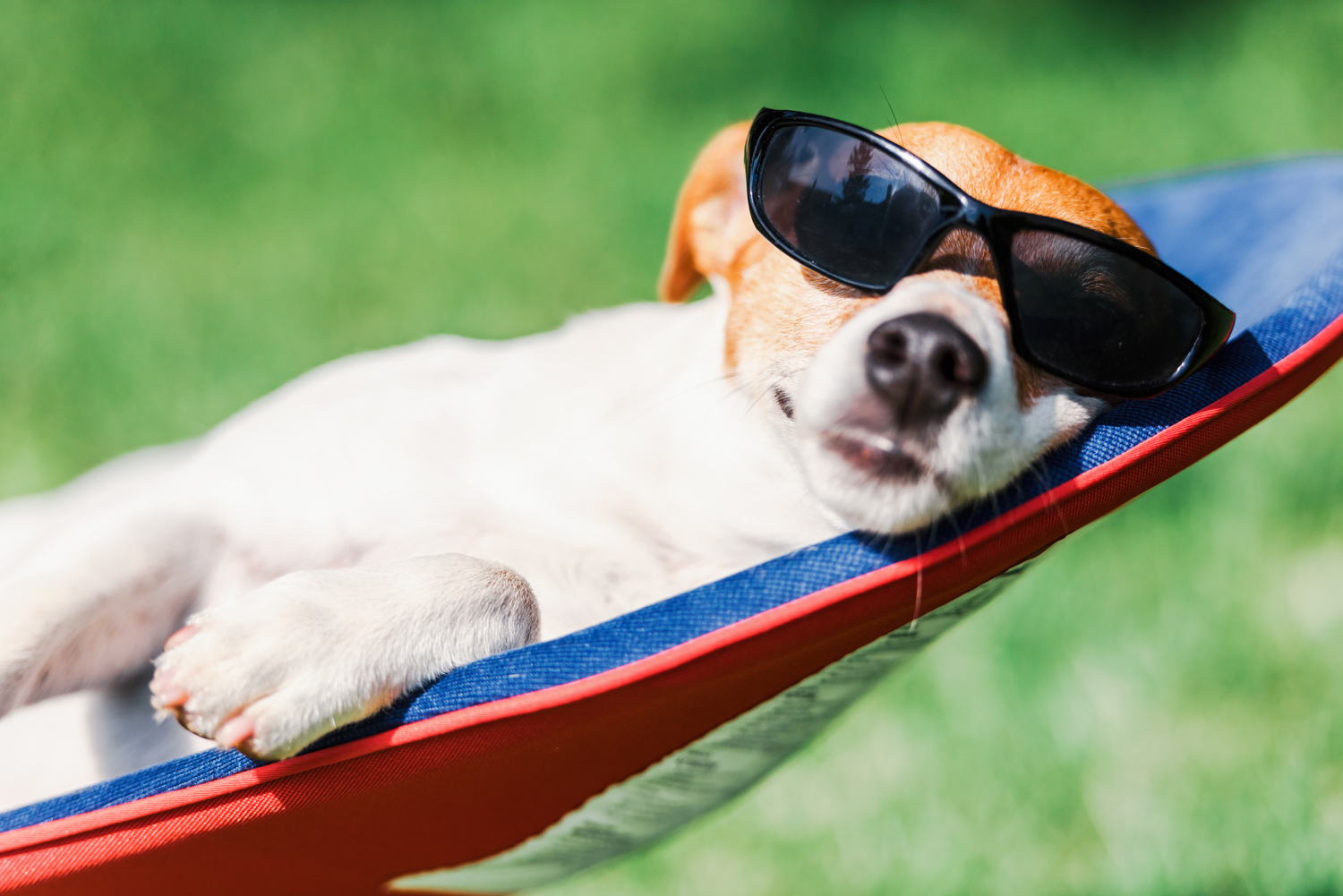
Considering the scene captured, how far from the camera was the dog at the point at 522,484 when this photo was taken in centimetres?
124

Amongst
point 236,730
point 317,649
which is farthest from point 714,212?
point 236,730

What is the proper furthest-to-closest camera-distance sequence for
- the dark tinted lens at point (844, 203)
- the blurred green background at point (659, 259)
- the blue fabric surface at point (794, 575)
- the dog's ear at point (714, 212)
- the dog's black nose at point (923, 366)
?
the blurred green background at point (659, 259) → the dog's ear at point (714, 212) → the dark tinted lens at point (844, 203) → the dog's black nose at point (923, 366) → the blue fabric surface at point (794, 575)

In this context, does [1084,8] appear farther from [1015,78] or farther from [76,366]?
[76,366]

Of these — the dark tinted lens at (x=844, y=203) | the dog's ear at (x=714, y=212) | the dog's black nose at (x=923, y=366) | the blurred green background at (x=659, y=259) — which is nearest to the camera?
the dog's black nose at (x=923, y=366)

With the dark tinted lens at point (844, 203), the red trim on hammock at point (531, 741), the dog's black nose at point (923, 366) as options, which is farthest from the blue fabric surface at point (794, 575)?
the dark tinted lens at point (844, 203)

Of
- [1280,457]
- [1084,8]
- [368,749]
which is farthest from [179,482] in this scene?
[1084,8]

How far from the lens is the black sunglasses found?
132cm

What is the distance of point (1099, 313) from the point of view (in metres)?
1.35

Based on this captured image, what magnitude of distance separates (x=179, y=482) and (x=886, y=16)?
565 cm

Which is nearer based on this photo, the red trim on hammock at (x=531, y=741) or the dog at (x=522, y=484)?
the red trim on hammock at (x=531, y=741)

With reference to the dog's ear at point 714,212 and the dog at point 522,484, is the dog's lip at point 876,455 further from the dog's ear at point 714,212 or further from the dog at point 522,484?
the dog's ear at point 714,212

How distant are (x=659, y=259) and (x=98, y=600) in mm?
3370

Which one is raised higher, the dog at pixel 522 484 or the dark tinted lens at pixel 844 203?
the dark tinted lens at pixel 844 203

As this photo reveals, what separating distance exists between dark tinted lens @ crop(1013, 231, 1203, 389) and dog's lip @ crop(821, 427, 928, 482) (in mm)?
248
